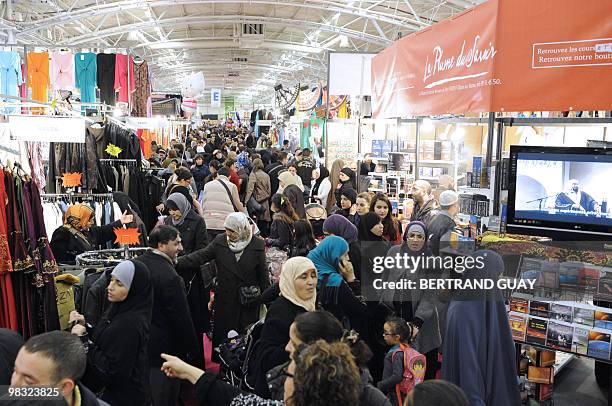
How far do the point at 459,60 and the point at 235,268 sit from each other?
100 inches

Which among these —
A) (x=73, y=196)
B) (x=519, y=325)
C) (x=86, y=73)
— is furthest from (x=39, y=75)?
(x=519, y=325)

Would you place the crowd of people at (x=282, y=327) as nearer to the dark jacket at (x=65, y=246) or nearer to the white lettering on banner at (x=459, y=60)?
the dark jacket at (x=65, y=246)

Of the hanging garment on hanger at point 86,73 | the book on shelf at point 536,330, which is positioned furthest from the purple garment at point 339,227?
the hanging garment on hanger at point 86,73

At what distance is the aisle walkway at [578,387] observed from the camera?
15.0 feet

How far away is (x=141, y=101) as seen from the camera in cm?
1213

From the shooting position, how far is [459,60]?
16.1ft

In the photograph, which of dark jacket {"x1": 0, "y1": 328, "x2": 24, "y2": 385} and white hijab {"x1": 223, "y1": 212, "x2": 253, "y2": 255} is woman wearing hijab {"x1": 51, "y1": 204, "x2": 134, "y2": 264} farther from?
dark jacket {"x1": 0, "y1": 328, "x2": 24, "y2": 385}

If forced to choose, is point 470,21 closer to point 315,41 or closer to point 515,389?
point 515,389

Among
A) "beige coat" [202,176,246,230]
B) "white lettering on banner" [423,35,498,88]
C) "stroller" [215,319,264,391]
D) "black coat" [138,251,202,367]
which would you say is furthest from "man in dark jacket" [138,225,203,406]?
"beige coat" [202,176,246,230]

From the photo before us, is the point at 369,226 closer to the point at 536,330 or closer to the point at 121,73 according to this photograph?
the point at 536,330

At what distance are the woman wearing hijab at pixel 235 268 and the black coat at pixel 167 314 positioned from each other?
0.69m

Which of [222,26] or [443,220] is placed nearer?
[443,220]

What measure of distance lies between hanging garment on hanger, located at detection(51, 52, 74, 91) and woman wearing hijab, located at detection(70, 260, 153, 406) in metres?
8.83

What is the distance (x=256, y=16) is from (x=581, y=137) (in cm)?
1344
